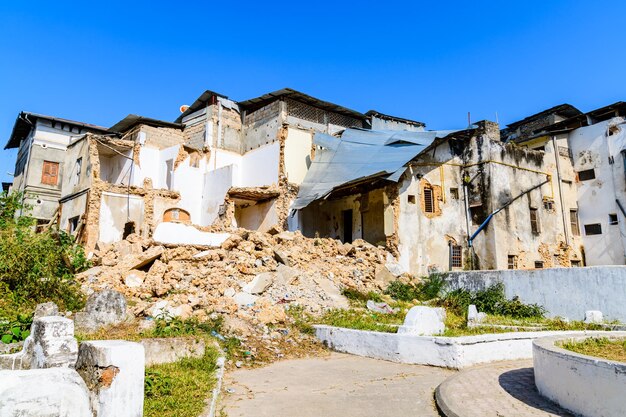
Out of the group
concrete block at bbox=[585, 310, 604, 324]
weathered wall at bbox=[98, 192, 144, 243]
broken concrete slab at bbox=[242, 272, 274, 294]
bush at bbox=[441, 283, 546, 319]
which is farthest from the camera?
weathered wall at bbox=[98, 192, 144, 243]

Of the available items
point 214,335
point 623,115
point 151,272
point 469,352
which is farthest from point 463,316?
point 623,115

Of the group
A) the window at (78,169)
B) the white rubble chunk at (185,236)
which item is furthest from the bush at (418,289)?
the window at (78,169)

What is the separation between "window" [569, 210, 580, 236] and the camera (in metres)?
25.1

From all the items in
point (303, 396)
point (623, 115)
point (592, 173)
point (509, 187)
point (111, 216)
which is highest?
point (623, 115)

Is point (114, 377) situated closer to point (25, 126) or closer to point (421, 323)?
point (421, 323)

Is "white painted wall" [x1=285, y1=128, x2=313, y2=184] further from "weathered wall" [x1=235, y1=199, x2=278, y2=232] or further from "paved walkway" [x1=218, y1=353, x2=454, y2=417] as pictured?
"paved walkway" [x1=218, y1=353, x2=454, y2=417]

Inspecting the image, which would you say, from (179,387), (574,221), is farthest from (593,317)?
(574,221)

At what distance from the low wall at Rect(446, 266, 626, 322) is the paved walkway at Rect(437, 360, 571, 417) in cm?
745

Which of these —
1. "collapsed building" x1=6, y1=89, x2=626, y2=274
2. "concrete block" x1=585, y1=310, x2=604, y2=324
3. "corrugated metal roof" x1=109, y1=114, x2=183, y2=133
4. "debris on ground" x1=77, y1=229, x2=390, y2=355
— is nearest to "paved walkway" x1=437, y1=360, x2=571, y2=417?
"debris on ground" x1=77, y1=229, x2=390, y2=355

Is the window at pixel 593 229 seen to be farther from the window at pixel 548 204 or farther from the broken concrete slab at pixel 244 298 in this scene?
the broken concrete slab at pixel 244 298

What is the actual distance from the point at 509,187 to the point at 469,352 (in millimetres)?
16777

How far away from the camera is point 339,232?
76.1 ft

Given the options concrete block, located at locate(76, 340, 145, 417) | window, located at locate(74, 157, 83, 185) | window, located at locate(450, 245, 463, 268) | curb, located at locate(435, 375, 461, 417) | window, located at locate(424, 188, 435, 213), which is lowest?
curb, located at locate(435, 375, 461, 417)

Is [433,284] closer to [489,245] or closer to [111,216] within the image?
[489,245]
